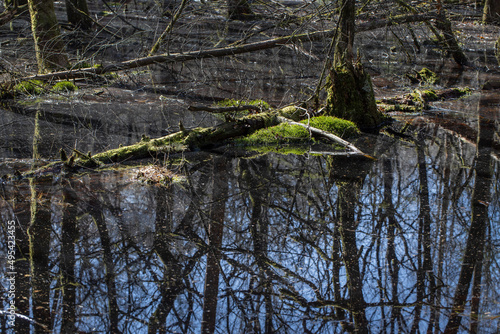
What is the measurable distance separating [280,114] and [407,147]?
2.10 meters

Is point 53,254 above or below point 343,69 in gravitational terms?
below

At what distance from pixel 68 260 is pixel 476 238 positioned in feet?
12.2

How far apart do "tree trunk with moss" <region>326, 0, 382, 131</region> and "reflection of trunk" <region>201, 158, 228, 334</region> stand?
8.76 feet

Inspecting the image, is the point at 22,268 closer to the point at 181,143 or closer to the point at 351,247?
the point at 351,247

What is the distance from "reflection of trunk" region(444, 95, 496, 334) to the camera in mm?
3681

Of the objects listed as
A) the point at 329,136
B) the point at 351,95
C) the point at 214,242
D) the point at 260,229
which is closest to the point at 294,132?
the point at 329,136

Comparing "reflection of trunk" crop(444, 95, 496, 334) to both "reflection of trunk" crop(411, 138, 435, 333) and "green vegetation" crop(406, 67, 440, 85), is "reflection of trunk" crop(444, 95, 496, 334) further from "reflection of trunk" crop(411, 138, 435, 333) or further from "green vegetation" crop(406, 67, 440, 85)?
"green vegetation" crop(406, 67, 440, 85)

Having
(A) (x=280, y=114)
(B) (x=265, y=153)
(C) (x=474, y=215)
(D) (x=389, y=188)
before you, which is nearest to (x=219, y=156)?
(B) (x=265, y=153)

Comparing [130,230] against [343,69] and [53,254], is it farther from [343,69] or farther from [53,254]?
[343,69]

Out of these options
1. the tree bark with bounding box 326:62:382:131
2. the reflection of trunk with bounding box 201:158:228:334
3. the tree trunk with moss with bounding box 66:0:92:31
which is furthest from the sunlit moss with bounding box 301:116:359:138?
the tree trunk with moss with bounding box 66:0:92:31

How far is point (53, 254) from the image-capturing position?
4301 millimetres

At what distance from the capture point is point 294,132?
7.88m

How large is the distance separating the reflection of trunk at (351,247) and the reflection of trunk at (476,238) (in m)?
0.59

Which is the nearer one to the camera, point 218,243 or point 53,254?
point 53,254
